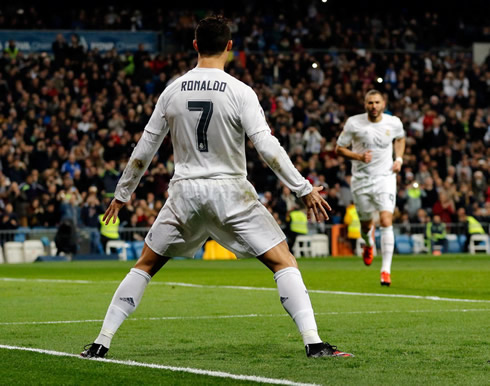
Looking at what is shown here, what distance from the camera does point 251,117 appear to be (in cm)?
717

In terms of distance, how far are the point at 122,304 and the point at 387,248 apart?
27.5 feet

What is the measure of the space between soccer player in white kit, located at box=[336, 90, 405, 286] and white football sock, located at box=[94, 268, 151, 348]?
8.52 meters

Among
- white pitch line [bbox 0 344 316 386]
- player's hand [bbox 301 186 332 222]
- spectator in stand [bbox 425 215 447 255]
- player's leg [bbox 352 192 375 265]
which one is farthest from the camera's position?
spectator in stand [bbox 425 215 447 255]

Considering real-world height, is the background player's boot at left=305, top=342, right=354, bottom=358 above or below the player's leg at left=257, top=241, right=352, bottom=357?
below

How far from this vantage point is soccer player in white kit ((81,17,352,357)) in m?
7.21

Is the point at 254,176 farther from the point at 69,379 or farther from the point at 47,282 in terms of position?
the point at 69,379

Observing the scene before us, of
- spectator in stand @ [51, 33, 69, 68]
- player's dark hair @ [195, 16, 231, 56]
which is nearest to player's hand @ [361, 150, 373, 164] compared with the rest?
player's dark hair @ [195, 16, 231, 56]

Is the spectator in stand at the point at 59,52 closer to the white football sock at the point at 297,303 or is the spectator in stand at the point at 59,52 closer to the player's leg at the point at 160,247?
the player's leg at the point at 160,247

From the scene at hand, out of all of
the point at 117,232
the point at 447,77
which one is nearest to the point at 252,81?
the point at 447,77

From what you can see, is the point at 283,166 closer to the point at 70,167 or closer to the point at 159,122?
the point at 159,122

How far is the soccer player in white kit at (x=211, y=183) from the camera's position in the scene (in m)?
7.21

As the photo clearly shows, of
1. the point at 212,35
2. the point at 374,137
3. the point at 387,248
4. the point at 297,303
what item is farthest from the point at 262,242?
the point at 374,137

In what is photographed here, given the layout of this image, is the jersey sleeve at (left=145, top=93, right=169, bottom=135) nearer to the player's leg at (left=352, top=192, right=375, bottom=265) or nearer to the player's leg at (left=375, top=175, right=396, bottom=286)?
the player's leg at (left=375, top=175, right=396, bottom=286)

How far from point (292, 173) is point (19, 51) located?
28.6 metres
